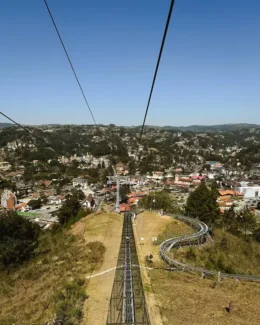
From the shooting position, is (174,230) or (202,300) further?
(174,230)

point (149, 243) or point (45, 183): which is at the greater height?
point (149, 243)

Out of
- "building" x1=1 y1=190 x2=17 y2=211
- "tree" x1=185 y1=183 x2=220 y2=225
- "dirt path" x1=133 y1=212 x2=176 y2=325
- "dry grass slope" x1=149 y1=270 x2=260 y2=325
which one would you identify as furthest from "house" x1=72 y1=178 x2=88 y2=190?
"dry grass slope" x1=149 y1=270 x2=260 y2=325

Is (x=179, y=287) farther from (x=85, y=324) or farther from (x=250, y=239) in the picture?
(x=250, y=239)

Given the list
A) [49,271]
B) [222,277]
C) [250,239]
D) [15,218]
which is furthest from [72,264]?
[250,239]

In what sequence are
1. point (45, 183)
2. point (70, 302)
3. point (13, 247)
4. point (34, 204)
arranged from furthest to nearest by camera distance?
point (45, 183) → point (34, 204) → point (13, 247) → point (70, 302)

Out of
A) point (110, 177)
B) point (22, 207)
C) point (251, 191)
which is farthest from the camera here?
point (251, 191)

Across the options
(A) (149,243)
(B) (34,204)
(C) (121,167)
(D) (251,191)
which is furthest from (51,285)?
(C) (121,167)

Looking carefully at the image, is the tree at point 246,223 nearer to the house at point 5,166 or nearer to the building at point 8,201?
the building at point 8,201

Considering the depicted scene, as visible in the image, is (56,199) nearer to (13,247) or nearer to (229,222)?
(229,222)
